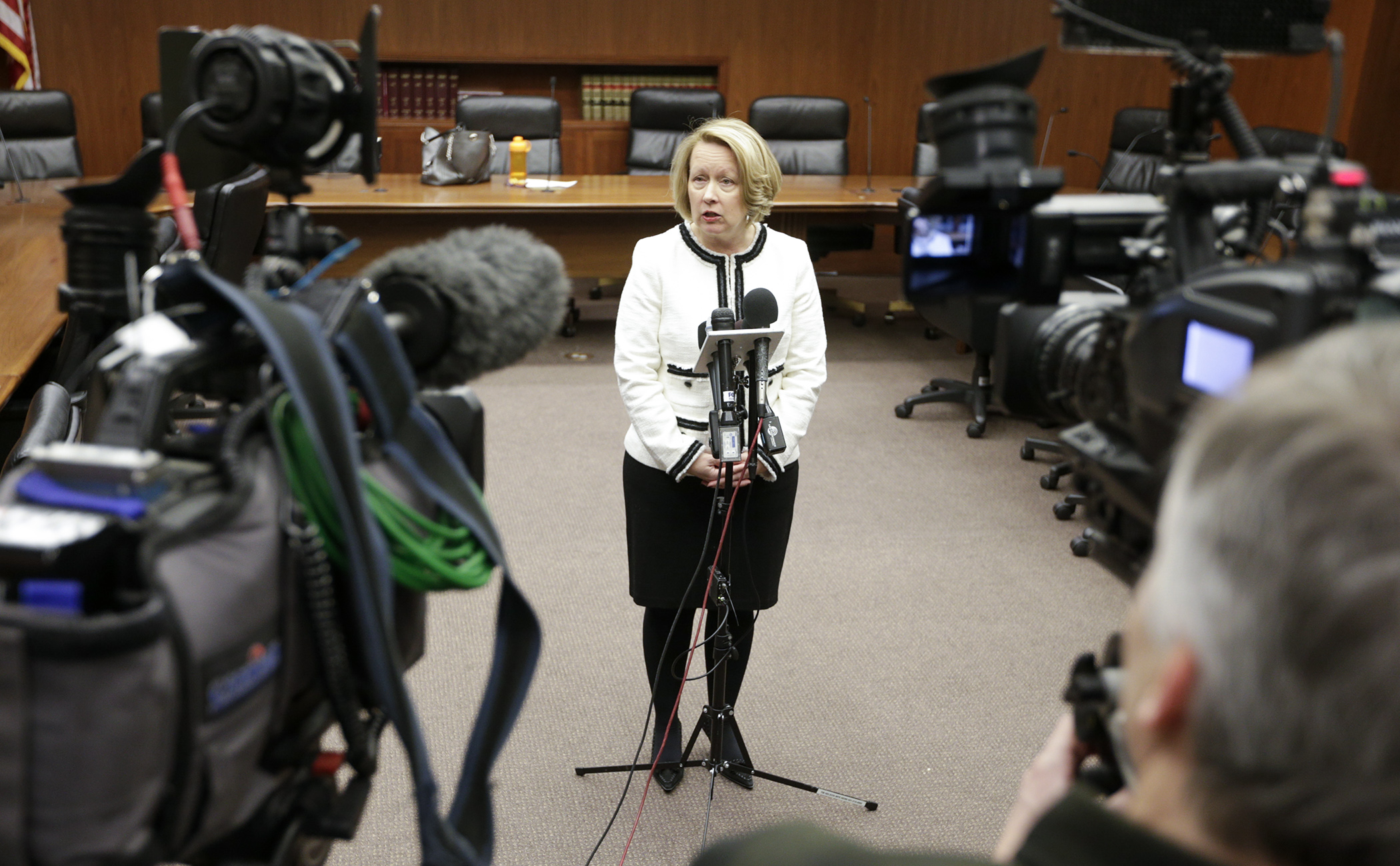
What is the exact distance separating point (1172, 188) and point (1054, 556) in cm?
267

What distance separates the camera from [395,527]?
771 mm

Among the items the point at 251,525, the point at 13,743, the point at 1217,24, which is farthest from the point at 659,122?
the point at 13,743

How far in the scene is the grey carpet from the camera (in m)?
2.24

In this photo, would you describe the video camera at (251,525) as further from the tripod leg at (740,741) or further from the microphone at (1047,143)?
the microphone at (1047,143)

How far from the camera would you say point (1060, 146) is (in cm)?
711

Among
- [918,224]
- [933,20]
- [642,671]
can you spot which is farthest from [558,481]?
[933,20]

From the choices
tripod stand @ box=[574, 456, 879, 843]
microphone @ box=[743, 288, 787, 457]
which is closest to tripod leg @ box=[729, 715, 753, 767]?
tripod stand @ box=[574, 456, 879, 843]

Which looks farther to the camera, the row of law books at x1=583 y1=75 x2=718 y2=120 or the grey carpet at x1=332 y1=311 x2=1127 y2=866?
the row of law books at x1=583 y1=75 x2=718 y2=120

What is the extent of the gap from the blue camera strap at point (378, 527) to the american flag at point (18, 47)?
6.53 m

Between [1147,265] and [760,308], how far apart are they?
3.00 feet

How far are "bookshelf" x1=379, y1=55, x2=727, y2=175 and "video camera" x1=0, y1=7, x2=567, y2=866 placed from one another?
613 cm

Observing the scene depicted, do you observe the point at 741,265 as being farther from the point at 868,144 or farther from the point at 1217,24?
the point at 868,144

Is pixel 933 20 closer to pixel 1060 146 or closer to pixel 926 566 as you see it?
pixel 1060 146

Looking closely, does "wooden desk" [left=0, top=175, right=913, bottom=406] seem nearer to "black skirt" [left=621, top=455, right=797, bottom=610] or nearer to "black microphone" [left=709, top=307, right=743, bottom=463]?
"black skirt" [left=621, top=455, right=797, bottom=610]
